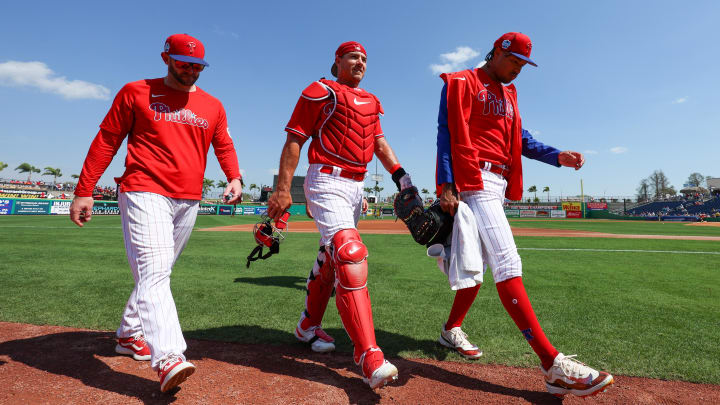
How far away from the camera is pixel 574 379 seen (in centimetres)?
185

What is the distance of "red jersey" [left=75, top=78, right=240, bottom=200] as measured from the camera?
2188mm

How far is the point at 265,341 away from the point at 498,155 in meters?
2.22

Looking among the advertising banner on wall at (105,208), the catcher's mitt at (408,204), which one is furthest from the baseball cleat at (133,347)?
the advertising banner on wall at (105,208)

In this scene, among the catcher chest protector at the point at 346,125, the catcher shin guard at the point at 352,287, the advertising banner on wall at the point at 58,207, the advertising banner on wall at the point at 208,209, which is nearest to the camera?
the catcher shin guard at the point at 352,287

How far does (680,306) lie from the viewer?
4.01 metres

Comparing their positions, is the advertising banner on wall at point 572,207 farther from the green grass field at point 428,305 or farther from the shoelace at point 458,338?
the shoelace at point 458,338

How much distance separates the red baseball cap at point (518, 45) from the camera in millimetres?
2398

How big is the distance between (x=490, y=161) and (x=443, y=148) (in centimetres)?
33

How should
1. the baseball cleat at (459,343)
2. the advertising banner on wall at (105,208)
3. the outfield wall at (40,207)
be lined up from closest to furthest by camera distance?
the baseball cleat at (459,343)
the outfield wall at (40,207)
the advertising banner on wall at (105,208)

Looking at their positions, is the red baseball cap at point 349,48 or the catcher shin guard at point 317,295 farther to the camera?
the catcher shin guard at point 317,295

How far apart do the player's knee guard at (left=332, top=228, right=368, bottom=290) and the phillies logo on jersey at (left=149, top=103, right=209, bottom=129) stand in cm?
124

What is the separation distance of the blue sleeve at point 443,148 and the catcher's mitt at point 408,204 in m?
0.21

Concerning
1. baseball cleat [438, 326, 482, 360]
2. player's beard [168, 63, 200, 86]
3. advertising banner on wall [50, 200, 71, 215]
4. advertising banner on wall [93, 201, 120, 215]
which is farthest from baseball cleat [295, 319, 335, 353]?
advertising banner on wall [50, 200, 71, 215]

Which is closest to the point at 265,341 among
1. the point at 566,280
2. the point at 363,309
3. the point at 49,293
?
the point at 363,309
